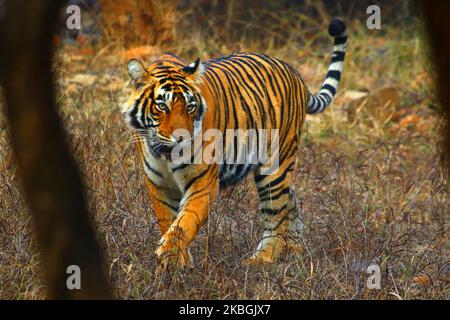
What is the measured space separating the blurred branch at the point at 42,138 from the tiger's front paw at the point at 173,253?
1912mm

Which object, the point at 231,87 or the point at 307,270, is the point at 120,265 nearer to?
the point at 307,270

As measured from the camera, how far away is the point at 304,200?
618 centimetres

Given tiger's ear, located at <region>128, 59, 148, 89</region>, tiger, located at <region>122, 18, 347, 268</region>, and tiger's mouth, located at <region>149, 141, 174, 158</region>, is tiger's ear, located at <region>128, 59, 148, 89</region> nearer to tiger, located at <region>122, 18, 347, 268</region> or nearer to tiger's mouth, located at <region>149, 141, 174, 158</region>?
tiger, located at <region>122, 18, 347, 268</region>

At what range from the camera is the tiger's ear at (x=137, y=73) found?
462 cm

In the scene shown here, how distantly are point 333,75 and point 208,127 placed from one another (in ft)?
5.17

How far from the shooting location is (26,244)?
4.52m

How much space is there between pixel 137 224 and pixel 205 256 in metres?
0.66

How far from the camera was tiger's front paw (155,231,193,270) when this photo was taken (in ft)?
13.9

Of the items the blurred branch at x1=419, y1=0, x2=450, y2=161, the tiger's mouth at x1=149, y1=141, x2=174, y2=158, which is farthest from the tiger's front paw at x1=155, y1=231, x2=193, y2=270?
the blurred branch at x1=419, y1=0, x2=450, y2=161

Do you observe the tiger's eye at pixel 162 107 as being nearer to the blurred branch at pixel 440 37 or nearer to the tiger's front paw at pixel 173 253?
the tiger's front paw at pixel 173 253

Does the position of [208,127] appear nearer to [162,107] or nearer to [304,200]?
[162,107]

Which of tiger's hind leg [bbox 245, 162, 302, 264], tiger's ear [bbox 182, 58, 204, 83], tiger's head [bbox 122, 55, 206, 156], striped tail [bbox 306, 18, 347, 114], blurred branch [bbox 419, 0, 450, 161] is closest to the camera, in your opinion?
blurred branch [bbox 419, 0, 450, 161]

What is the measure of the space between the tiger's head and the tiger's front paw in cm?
50
